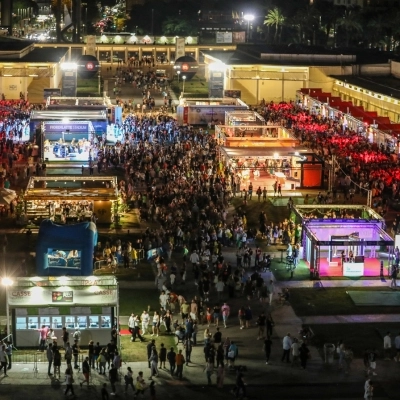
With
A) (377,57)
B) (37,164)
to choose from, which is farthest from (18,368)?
(377,57)

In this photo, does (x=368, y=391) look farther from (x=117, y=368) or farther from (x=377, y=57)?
(x=377, y=57)

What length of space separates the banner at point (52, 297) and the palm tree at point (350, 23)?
107638 mm

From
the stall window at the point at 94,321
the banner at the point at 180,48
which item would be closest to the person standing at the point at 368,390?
the stall window at the point at 94,321

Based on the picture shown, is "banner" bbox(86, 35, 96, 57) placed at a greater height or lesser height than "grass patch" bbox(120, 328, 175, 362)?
greater

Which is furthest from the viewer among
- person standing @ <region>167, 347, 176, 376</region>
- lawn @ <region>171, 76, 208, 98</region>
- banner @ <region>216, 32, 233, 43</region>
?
banner @ <region>216, 32, 233, 43</region>

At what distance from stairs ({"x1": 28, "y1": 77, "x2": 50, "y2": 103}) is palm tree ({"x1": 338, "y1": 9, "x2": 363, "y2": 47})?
2027 inches

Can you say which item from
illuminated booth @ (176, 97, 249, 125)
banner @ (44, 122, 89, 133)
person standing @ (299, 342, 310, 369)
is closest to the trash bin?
person standing @ (299, 342, 310, 369)

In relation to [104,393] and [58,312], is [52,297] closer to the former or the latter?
[58,312]

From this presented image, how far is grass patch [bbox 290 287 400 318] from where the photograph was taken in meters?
36.5

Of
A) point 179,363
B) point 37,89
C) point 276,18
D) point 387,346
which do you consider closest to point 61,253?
point 179,363

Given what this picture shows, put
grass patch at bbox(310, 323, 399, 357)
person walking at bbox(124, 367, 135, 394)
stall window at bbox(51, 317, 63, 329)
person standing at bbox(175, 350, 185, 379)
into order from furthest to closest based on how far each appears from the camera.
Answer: grass patch at bbox(310, 323, 399, 357), stall window at bbox(51, 317, 63, 329), person standing at bbox(175, 350, 185, 379), person walking at bbox(124, 367, 135, 394)

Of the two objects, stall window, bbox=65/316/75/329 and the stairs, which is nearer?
stall window, bbox=65/316/75/329

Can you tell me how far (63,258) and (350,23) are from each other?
103151 mm

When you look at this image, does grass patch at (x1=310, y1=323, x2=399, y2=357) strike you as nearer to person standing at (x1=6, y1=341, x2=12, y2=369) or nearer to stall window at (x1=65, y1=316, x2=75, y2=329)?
stall window at (x1=65, y1=316, x2=75, y2=329)
